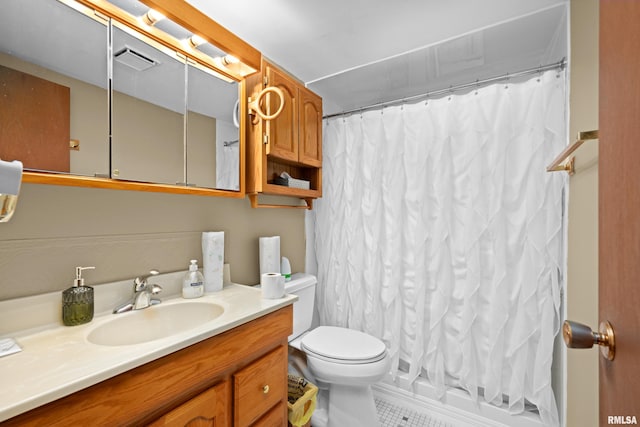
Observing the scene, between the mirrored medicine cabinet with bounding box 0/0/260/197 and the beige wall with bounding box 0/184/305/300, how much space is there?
0.12m

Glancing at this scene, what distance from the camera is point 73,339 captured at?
2.76 feet

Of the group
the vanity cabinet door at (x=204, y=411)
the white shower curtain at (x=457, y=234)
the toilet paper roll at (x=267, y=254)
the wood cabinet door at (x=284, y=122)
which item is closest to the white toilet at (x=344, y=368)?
the toilet paper roll at (x=267, y=254)

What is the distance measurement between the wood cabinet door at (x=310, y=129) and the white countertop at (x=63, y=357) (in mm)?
1084

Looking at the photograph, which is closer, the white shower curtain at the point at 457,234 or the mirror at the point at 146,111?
the mirror at the point at 146,111

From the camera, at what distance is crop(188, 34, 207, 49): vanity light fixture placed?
1253 mm

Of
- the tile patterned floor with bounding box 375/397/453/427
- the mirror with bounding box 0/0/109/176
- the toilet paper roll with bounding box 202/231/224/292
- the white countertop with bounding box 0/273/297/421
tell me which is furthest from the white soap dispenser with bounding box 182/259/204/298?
the tile patterned floor with bounding box 375/397/453/427

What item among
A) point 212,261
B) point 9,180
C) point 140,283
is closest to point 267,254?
point 212,261

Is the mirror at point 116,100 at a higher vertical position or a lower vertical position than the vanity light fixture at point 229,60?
lower

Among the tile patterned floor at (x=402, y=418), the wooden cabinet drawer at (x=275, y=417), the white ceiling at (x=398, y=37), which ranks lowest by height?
the tile patterned floor at (x=402, y=418)

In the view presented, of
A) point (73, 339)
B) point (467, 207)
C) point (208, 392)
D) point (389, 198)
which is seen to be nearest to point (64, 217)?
point (73, 339)

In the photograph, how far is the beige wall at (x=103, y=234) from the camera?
0.91 m

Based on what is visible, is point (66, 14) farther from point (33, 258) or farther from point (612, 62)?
point (612, 62)

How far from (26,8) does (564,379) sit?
259 centimetres

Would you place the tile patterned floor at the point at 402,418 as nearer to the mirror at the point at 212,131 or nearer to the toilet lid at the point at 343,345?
the toilet lid at the point at 343,345
